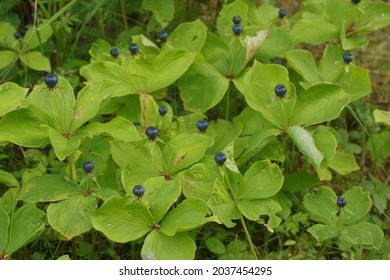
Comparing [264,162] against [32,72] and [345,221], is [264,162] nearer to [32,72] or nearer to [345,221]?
[345,221]

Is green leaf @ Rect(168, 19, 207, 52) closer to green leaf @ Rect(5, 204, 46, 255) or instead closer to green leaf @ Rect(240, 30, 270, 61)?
green leaf @ Rect(240, 30, 270, 61)

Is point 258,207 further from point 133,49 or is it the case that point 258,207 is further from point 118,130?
point 133,49

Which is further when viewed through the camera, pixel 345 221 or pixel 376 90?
pixel 376 90

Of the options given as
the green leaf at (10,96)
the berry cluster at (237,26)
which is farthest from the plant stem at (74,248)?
the berry cluster at (237,26)

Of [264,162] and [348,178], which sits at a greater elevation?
[264,162]

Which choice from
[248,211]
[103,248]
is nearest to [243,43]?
[248,211]

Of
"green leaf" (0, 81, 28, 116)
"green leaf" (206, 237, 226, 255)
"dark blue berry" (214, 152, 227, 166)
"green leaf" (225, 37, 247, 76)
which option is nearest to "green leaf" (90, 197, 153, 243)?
"dark blue berry" (214, 152, 227, 166)
